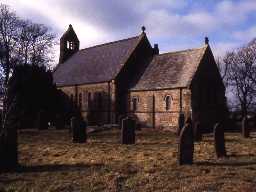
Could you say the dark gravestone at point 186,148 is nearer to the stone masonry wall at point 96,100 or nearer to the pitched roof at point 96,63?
the stone masonry wall at point 96,100

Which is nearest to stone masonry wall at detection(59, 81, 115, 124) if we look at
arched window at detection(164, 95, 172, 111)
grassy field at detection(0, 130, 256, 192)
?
arched window at detection(164, 95, 172, 111)

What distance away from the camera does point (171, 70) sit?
1704 inches

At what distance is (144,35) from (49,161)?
34641mm

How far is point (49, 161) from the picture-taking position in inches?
615

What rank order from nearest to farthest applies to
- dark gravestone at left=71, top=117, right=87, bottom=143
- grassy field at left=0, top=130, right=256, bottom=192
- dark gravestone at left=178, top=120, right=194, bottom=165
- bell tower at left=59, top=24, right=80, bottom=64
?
grassy field at left=0, top=130, right=256, bottom=192
dark gravestone at left=178, top=120, right=194, bottom=165
dark gravestone at left=71, top=117, right=87, bottom=143
bell tower at left=59, top=24, right=80, bottom=64

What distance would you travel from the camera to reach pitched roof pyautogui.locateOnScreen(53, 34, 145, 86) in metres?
47.2

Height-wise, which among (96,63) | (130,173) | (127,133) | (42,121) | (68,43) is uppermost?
(68,43)

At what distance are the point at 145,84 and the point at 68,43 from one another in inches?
822

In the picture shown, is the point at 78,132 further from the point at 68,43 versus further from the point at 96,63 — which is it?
the point at 68,43

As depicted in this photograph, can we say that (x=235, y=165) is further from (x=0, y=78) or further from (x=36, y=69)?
(x=0, y=78)

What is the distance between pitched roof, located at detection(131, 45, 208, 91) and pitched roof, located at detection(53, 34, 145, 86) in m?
3.26

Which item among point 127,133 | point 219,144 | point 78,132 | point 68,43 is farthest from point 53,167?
point 68,43

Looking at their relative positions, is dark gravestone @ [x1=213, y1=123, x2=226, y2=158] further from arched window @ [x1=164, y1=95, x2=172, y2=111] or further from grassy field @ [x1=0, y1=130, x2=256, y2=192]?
arched window @ [x1=164, y1=95, x2=172, y2=111]

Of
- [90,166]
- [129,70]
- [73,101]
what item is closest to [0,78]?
[73,101]
